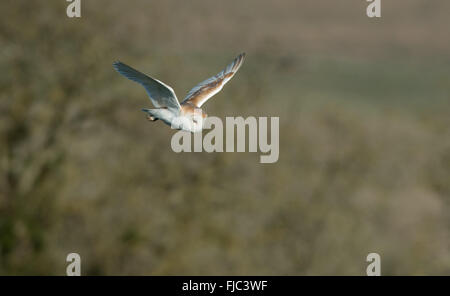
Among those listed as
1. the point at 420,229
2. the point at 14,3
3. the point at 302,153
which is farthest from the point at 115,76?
the point at 420,229

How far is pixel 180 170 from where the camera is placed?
655 inches

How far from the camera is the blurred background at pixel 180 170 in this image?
48.4ft

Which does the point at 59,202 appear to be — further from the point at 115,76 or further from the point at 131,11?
the point at 131,11

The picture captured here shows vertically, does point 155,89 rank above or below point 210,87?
below

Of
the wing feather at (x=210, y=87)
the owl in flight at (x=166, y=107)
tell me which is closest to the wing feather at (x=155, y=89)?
the owl in flight at (x=166, y=107)

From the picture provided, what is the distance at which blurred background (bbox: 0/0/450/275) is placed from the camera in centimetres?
1475

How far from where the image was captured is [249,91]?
56.2ft

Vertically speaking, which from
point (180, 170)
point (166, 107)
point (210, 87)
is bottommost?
point (166, 107)

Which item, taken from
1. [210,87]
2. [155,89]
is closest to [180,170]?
[210,87]

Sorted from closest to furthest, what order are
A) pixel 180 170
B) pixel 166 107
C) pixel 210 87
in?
pixel 166 107
pixel 210 87
pixel 180 170

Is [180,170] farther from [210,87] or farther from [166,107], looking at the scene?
[166,107]

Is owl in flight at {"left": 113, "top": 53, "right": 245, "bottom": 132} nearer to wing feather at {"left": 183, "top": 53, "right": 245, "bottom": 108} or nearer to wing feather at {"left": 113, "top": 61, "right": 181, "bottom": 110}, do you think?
wing feather at {"left": 113, "top": 61, "right": 181, "bottom": 110}

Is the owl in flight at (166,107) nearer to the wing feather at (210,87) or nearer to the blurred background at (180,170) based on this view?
the wing feather at (210,87)

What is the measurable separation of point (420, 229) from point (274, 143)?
7.79 meters
